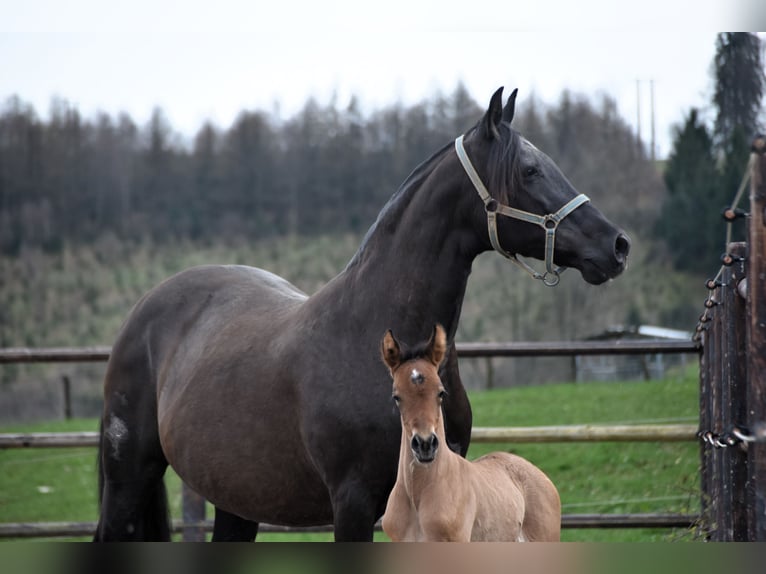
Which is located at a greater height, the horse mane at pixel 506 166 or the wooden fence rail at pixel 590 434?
the horse mane at pixel 506 166

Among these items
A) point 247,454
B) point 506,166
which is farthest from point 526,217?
point 247,454

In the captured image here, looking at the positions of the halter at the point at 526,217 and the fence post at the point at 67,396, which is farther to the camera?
the fence post at the point at 67,396

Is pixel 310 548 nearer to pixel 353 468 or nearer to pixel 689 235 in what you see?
pixel 353 468

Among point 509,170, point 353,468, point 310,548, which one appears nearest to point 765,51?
point 509,170

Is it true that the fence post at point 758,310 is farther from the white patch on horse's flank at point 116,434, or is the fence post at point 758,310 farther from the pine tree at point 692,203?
the pine tree at point 692,203

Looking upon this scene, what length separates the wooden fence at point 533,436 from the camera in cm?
476

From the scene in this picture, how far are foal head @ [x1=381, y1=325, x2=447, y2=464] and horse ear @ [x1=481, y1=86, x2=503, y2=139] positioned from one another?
0.61m

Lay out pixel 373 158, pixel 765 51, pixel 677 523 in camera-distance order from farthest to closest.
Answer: pixel 373 158 → pixel 677 523 → pixel 765 51

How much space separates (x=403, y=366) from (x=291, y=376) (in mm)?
550

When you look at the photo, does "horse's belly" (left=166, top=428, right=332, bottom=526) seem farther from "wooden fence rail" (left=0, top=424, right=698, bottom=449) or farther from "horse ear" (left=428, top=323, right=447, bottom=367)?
"wooden fence rail" (left=0, top=424, right=698, bottom=449)

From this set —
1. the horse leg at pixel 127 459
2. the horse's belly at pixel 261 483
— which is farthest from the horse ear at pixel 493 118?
the horse leg at pixel 127 459

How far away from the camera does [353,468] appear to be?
2.65m

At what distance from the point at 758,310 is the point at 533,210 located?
2.81 ft

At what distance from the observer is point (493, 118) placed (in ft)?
8.64
